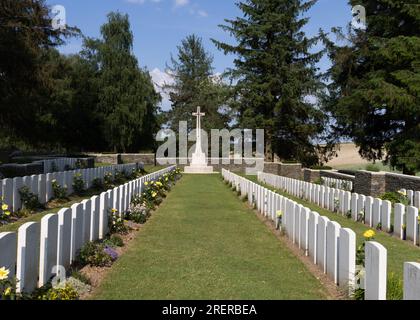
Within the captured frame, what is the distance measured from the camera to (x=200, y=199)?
14.9 m

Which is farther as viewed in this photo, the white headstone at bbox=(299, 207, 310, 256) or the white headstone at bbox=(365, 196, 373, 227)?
the white headstone at bbox=(365, 196, 373, 227)

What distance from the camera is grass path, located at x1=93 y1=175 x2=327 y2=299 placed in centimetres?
516

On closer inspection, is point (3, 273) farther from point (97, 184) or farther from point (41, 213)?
point (97, 184)

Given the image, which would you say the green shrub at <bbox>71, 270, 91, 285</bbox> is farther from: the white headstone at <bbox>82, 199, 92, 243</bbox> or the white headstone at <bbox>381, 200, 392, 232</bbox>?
the white headstone at <bbox>381, 200, 392, 232</bbox>

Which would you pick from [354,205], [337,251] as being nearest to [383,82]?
[354,205]

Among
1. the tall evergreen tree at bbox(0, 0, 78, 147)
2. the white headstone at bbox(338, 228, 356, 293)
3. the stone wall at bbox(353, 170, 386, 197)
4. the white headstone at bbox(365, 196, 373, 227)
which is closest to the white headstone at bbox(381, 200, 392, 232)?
the white headstone at bbox(365, 196, 373, 227)

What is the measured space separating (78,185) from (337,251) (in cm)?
982

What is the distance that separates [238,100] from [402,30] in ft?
57.6

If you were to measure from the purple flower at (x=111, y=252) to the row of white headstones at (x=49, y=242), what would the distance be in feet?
1.14

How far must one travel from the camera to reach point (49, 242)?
16.7 feet

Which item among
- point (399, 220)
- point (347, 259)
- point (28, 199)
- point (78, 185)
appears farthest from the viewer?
point (78, 185)

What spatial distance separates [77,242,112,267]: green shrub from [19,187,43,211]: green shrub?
4.69m

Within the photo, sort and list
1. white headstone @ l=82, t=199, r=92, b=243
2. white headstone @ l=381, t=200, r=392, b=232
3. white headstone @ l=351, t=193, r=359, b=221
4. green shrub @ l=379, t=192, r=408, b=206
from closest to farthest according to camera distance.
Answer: white headstone @ l=82, t=199, r=92, b=243, white headstone @ l=381, t=200, r=392, b=232, white headstone @ l=351, t=193, r=359, b=221, green shrub @ l=379, t=192, r=408, b=206

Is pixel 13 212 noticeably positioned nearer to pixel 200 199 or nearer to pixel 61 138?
pixel 200 199
